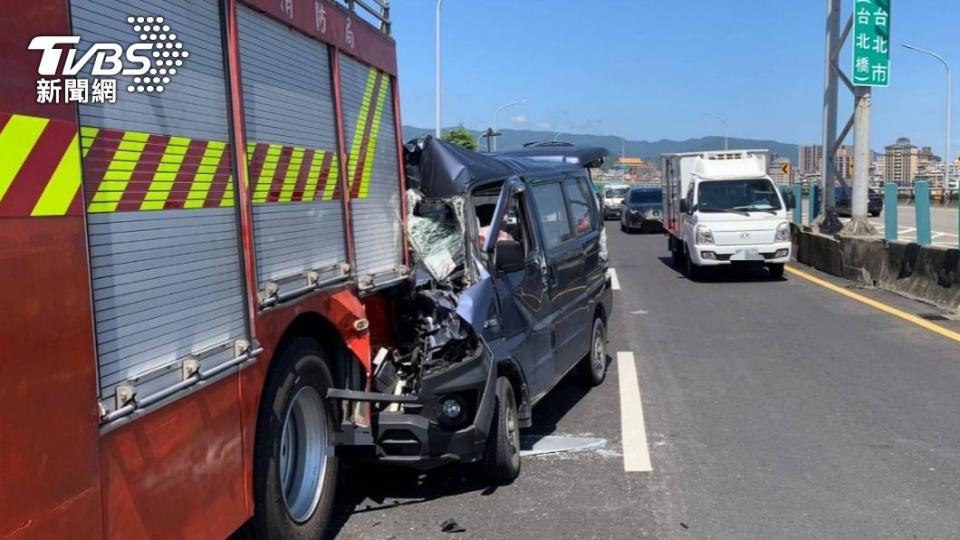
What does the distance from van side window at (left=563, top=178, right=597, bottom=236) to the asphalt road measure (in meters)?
1.50

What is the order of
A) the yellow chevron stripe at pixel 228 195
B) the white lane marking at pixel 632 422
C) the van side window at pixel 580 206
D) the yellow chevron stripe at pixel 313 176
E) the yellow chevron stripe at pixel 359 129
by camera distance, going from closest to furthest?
the yellow chevron stripe at pixel 228 195 → the yellow chevron stripe at pixel 313 176 → the yellow chevron stripe at pixel 359 129 → the white lane marking at pixel 632 422 → the van side window at pixel 580 206

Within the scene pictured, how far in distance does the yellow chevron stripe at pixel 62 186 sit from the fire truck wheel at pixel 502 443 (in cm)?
307

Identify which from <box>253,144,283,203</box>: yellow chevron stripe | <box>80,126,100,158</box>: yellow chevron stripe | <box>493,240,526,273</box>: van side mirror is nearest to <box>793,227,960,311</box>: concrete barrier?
<box>493,240,526,273</box>: van side mirror

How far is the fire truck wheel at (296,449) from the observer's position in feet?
12.3

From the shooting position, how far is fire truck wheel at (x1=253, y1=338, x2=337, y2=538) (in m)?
3.74

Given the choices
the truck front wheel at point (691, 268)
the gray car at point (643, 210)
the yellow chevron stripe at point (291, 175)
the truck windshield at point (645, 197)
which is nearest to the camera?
the yellow chevron stripe at point (291, 175)

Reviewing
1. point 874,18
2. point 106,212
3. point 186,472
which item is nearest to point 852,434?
point 186,472

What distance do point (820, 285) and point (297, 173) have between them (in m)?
13.1

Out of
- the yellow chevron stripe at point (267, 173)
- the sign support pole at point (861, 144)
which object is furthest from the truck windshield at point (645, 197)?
the yellow chevron stripe at point (267, 173)

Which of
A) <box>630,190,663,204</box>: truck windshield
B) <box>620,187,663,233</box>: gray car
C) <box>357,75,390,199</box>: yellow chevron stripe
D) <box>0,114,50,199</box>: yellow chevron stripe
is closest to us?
<box>0,114,50,199</box>: yellow chevron stripe

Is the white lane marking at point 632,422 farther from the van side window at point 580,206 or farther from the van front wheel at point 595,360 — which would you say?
the van side window at point 580,206

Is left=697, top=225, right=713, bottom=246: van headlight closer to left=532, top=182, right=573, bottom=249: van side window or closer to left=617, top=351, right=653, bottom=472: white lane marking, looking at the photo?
left=617, top=351, right=653, bottom=472: white lane marking

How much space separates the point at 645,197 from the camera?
33469 millimetres

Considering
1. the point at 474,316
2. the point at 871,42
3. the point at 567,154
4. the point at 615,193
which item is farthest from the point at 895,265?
the point at 615,193
